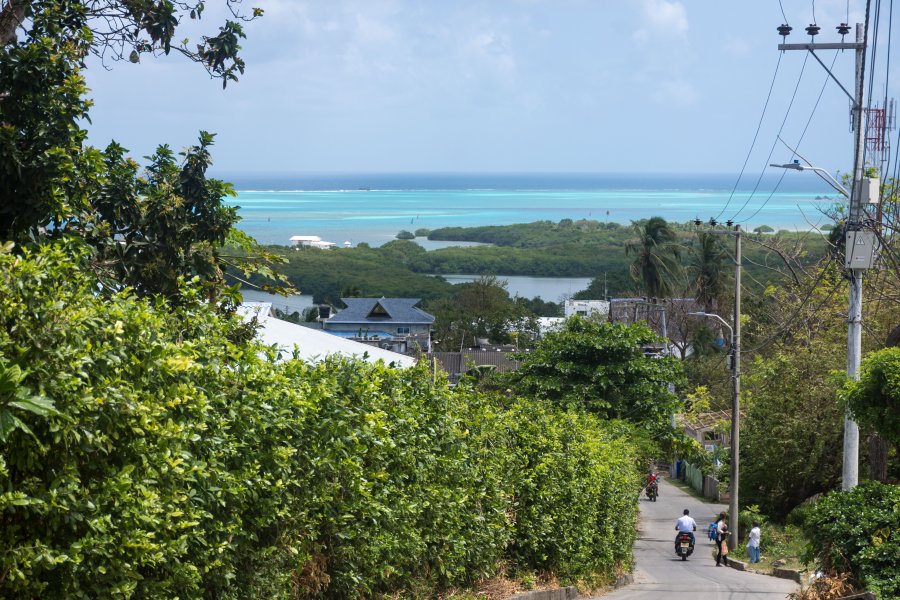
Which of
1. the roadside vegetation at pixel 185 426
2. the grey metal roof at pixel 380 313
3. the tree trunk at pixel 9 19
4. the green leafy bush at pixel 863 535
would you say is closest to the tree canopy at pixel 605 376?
the roadside vegetation at pixel 185 426

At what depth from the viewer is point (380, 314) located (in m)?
92.8

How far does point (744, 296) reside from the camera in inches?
2621

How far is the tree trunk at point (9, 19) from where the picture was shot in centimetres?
937

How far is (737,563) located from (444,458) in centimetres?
1948

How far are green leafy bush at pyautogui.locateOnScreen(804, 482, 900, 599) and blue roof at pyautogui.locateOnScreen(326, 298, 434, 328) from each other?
79649 mm

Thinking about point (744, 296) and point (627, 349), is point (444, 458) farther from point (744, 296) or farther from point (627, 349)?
point (744, 296)

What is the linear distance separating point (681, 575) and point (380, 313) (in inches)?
2781

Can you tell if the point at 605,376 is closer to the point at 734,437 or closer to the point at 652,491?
the point at 734,437

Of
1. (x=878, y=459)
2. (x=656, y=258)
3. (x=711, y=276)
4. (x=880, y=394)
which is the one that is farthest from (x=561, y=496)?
(x=711, y=276)

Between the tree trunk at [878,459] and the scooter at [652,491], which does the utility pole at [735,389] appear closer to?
the tree trunk at [878,459]

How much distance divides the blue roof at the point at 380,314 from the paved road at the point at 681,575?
1984 inches

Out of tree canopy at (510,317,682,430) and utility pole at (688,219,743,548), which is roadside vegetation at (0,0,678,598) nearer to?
tree canopy at (510,317,682,430)

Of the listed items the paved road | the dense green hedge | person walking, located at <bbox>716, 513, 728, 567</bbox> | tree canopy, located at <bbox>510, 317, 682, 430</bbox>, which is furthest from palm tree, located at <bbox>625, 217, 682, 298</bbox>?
the dense green hedge

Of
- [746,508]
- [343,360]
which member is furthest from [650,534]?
[343,360]
